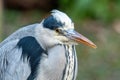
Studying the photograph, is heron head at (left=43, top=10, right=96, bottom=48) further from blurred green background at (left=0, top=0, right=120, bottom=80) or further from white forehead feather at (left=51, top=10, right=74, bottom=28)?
blurred green background at (left=0, top=0, right=120, bottom=80)

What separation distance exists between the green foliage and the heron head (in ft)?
12.2

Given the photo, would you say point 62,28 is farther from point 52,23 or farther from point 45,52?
point 45,52

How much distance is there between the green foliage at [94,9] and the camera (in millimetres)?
6695

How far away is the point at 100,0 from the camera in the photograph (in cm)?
669

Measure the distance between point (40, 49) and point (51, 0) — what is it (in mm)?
4292

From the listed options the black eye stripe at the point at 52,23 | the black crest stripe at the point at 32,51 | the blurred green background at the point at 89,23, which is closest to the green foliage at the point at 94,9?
the blurred green background at the point at 89,23

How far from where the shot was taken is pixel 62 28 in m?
2.91

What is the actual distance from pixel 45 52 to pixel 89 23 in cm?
391

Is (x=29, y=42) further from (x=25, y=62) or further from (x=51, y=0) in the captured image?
(x=51, y=0)

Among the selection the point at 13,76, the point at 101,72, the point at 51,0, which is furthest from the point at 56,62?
the point at 51,0

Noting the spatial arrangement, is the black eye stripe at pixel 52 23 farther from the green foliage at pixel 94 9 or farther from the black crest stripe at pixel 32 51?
the green foliage at pixel 94 9

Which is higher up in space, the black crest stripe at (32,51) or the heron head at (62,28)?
the heron head at (62,28)

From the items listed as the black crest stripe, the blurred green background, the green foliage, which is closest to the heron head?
the black crest stripe

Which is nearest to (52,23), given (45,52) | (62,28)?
(62,28)
